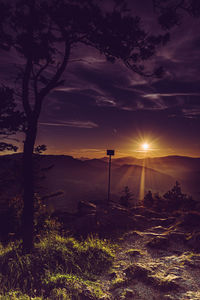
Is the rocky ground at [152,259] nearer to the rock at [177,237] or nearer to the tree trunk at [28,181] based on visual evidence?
the rock at [177,237]

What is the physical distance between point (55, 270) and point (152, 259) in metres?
2.88

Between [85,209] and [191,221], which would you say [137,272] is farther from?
[85,209]

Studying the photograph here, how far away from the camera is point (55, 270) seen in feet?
17.4

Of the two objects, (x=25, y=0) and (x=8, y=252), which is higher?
(x=25, y=0)

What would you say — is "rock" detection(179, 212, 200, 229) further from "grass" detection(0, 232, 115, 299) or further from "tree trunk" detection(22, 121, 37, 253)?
"tree trunk" detection(22, 121, 37, 253)

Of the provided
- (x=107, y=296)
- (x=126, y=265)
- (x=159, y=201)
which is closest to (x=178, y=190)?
(x=159, y=201)

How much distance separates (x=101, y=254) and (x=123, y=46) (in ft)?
21.3

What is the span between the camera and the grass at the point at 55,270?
4.48 m

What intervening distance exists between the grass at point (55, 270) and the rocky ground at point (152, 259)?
14.9 inches

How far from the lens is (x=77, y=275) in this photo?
5277mm

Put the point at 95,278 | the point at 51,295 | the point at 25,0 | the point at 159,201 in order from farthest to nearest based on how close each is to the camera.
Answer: the point at 159,201 → the point at 25,0 → the point at 95,278 → the point at 51,295

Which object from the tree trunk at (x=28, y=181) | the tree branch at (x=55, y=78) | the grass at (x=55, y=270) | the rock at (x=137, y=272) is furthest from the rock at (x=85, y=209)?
the tree branch at (x=55, y=78)

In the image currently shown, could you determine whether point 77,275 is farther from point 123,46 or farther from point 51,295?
point 123,46

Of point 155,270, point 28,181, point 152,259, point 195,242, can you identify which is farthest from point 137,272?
point 28,181
